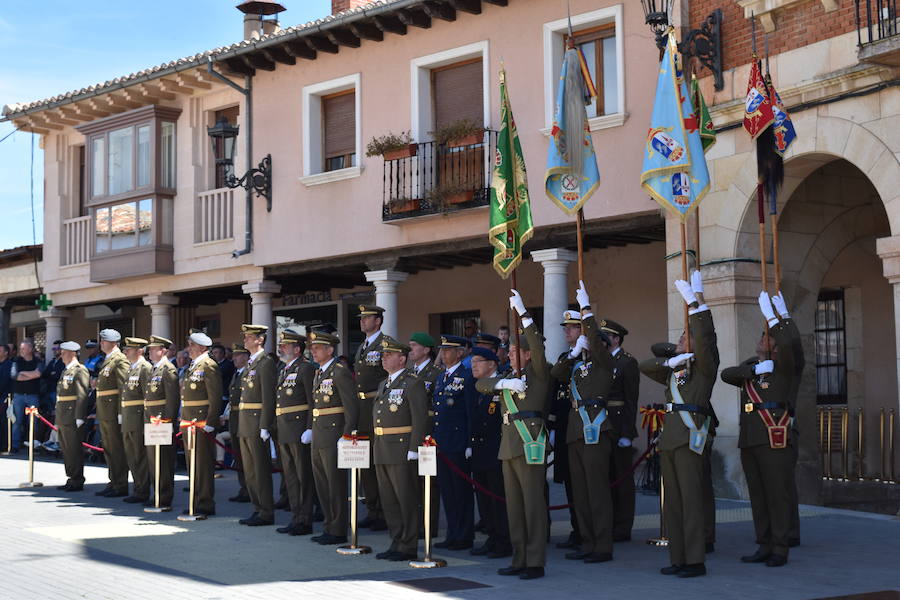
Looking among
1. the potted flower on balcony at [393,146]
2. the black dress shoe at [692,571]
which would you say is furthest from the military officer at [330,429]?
the potted flower on balcony at [393,146]

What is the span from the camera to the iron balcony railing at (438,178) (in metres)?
15.6

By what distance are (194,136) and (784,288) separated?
425 inches

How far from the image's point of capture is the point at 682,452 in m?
8.58

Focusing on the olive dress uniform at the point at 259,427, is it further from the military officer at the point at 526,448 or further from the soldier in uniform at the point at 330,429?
the military officer at the point at 526,448

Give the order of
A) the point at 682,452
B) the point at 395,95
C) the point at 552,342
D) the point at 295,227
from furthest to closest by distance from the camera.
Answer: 1. the point at 295,227
2. the point at 395,95
3. the point at 552,342
4. the point at 682,452

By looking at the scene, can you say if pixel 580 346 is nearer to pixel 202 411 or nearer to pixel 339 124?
pixel 202 411

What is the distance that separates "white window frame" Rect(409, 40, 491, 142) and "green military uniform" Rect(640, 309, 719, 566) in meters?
8.32

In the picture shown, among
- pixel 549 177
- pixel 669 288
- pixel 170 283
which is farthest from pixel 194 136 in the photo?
pixel 549 177

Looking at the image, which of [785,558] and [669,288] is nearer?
[785,558]

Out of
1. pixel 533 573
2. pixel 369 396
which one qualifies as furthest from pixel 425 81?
pixel 533 573

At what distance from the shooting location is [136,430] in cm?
1311

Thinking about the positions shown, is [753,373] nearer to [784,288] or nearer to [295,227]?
[784,288]

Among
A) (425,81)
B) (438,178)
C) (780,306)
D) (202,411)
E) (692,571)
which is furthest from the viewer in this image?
(425,81)

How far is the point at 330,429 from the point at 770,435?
12.0 feet
